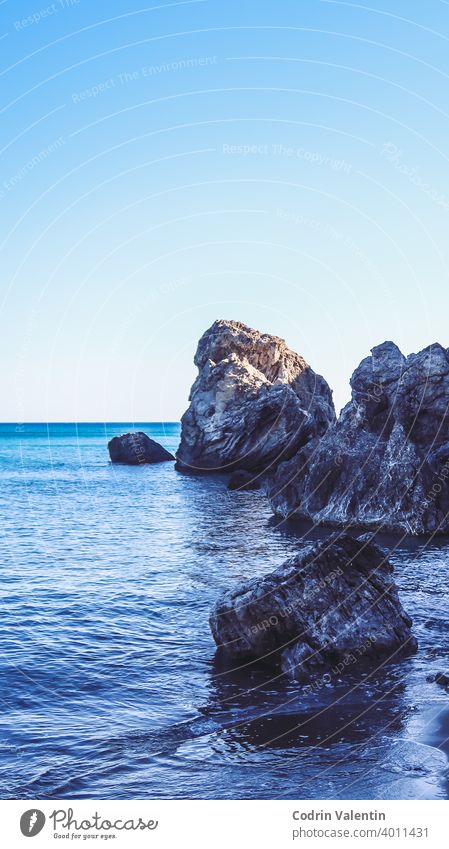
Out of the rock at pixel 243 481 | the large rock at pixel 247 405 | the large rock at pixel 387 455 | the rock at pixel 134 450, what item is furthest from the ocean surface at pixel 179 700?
the rock at pixel 134 450

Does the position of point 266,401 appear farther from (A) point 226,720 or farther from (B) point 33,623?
(A) point 226,720

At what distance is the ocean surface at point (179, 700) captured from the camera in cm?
1545

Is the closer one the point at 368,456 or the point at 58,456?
the point at 368,456

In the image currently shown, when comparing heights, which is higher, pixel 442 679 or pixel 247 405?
pixel 247 405

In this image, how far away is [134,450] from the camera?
416 feet

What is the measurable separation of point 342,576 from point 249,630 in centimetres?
393

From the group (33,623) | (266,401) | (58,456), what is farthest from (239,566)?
(58,456)

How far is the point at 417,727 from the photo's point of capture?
1781cm

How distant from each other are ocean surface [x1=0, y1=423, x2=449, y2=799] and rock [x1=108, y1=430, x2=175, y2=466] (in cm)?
8496

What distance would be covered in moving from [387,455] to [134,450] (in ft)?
273
